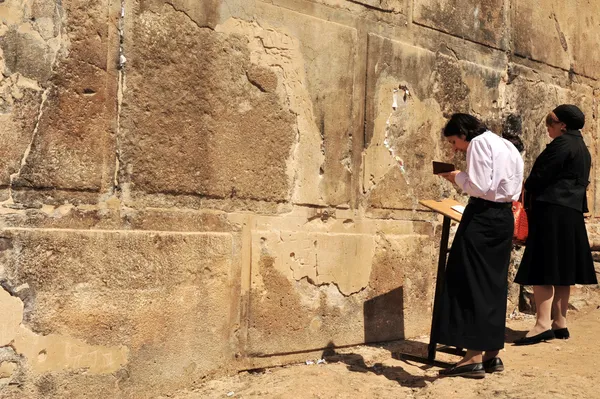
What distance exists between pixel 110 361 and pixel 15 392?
445 millimetres

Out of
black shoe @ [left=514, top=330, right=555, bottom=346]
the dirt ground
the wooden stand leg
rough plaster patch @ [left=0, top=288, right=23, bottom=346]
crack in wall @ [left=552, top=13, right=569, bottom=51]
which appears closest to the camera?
rough plaster patch @ [left=0, top=288, right=23, bottom=346]

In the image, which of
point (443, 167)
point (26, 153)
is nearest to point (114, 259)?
point (26, 153)

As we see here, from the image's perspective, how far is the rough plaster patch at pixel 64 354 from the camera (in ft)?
10.9

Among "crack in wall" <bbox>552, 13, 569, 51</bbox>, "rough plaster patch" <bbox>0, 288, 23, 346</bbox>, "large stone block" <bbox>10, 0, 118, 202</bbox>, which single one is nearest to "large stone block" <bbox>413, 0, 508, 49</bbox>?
"crack in wall" <bbox>552, 13, 569, 51</bbox>

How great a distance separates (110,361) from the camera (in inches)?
141

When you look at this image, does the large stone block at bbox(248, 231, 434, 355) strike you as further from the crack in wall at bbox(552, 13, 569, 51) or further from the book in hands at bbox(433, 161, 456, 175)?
the crack in wall at bbox(552, 13, 569, 51)

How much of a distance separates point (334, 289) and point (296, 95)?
3.81 ft

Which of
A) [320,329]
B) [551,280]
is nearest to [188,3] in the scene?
[320,329]

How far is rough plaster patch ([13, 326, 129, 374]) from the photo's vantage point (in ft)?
10.9

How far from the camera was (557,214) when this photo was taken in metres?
5.22

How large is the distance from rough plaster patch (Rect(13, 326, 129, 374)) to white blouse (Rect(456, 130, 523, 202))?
1992mm

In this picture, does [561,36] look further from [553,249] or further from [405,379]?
[405,379]

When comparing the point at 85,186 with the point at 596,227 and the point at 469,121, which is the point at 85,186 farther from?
the point at 596,227

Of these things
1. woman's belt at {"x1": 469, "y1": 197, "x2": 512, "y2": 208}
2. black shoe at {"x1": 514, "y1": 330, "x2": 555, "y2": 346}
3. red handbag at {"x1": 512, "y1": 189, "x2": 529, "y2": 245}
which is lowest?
black shoe at {"x1": 514, "y1": 330, "x2": 555, "y2": 346}
